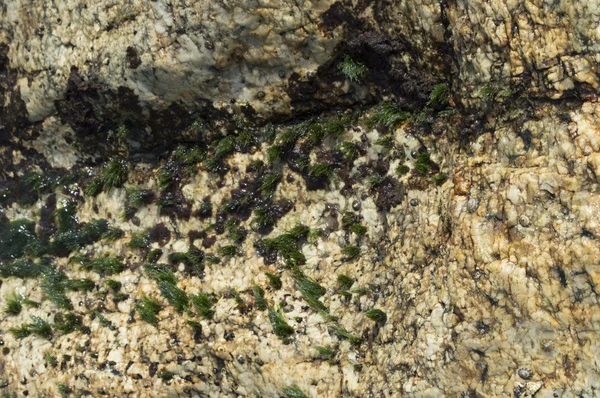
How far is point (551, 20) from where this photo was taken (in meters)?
6.50

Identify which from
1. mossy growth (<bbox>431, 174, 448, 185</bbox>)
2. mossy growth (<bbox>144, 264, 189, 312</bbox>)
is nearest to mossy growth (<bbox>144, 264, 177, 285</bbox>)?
mossy growth (<bbox>144, 264, 189, 312</bbox>)

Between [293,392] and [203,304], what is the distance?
6.18 feet

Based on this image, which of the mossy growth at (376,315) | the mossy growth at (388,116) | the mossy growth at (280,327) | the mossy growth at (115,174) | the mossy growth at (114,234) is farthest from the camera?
the mossy growth at (115,174)

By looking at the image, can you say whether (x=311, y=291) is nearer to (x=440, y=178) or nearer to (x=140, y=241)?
(x=440, y=178)

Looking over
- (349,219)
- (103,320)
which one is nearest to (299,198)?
(349,219)

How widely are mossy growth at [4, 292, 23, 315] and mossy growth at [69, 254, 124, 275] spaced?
1.23m

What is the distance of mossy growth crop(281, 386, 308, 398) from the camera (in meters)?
7.81

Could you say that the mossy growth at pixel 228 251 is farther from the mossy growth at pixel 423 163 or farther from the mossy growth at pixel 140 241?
the mossy growth at pixel 423 163

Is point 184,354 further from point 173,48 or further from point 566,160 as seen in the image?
point 566,160

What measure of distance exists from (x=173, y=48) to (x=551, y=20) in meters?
5.26

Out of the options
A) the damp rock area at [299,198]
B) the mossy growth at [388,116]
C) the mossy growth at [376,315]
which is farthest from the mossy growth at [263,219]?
the mossy growth at [376,315]

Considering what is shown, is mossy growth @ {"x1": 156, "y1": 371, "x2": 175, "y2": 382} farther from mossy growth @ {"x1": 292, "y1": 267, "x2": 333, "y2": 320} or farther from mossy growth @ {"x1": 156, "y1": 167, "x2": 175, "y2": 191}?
mossy growth @ {"x1": 156, "y1": 167, "x2": 175, "y2": 191}

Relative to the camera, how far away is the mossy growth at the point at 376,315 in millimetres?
7586

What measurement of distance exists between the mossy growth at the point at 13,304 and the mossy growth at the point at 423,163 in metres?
6.94
